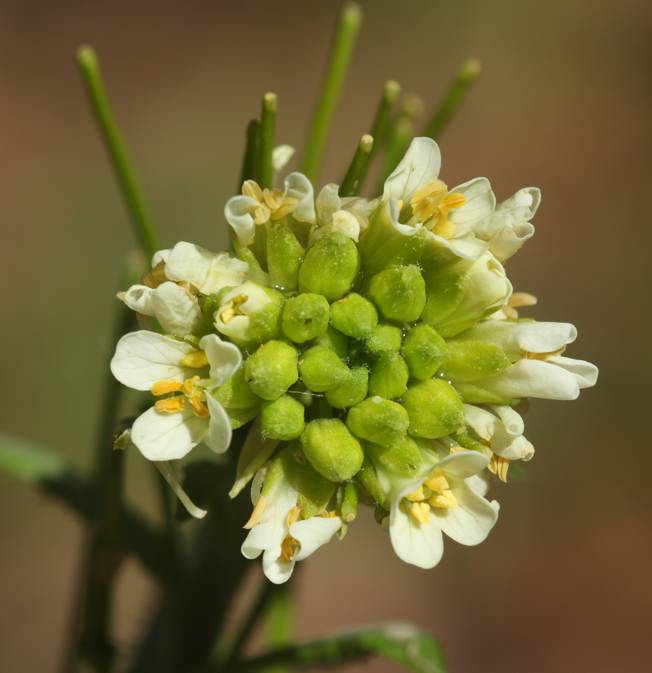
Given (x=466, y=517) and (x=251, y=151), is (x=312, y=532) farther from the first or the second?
(x=251, y=151)

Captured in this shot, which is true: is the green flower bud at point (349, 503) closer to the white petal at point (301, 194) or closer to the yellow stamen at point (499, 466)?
the yellow stamen at point (499, 466)

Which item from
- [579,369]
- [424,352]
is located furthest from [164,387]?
[579,369]

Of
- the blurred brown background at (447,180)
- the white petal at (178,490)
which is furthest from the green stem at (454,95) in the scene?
the blurred brown background at (447,180)

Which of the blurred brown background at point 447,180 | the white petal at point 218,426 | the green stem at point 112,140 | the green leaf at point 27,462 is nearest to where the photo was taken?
the white petal at point 218,426

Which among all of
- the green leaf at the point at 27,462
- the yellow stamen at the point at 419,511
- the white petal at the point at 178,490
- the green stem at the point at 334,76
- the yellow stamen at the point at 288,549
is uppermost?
the green stem at the point at 334,76

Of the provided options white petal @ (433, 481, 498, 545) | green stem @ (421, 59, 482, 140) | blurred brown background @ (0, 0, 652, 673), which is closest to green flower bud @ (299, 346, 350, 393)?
white petal @ (433, 481, 498, 545)

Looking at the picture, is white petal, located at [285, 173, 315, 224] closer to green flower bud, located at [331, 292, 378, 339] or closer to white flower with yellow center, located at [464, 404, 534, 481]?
green flower bud, located at [331, 292, 378, 339]

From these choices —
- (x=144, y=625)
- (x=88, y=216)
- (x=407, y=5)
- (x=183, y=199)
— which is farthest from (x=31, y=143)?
(x=144, y=625)
